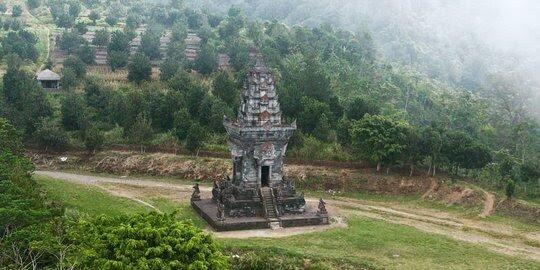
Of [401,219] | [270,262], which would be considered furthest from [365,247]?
[401,219]

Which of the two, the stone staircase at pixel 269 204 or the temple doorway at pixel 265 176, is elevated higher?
the temple doorway at pixel 265 176

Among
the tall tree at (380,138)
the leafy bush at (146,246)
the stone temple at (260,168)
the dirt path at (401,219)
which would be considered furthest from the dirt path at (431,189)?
the leafy bush at (146,246)

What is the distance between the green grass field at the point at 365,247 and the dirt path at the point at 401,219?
1289 millimetres

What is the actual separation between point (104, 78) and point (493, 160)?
48.9 m

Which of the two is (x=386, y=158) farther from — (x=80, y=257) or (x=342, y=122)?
(x=80, y=257)

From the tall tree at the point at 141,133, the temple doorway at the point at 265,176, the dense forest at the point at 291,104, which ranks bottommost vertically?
the temple doorway at the point at 265,176

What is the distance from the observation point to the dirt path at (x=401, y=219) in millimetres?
39125

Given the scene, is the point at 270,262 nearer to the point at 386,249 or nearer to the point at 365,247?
the point at 365,247

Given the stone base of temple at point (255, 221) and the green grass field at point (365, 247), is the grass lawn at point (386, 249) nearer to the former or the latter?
the green grass field at point (365, 247)

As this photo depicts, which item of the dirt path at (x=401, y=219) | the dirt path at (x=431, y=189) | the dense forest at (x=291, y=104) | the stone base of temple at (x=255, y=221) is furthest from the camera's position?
the dense forest at (x=291, y=104)

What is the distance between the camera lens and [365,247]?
122 feet

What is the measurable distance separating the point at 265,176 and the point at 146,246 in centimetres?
2095

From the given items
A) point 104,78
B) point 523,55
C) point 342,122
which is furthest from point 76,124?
point 523,55

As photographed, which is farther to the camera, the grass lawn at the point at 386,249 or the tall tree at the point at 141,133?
the tall tree at the point at 141,133
